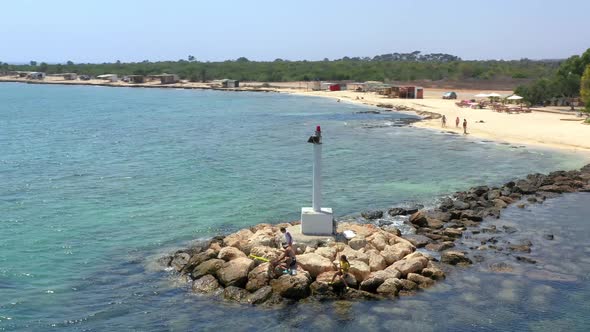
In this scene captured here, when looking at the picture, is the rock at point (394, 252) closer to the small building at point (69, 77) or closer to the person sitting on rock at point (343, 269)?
the person sitting on rock at point (343, 269)

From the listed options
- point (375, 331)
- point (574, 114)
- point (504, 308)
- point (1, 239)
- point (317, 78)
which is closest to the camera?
point (375, 331)

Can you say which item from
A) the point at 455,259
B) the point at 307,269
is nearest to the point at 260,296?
the point at 307,269

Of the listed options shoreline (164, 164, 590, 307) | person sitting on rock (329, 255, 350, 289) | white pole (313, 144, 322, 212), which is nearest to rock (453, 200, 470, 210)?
shoreline (164, 164, 590, 307)

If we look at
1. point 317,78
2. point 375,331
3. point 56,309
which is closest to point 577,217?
point 375,331

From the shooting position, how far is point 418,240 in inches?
834

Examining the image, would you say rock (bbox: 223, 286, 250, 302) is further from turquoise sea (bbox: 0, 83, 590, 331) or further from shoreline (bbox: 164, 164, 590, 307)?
turquoise sea (bbox: 0, 83, 590, 331)

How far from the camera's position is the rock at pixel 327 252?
17594 mm

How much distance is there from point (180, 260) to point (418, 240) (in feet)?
26.5

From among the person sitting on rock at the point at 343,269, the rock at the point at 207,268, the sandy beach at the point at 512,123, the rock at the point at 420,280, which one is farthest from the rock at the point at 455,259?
the sandy beach at the point at 512,123

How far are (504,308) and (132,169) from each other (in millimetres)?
26315

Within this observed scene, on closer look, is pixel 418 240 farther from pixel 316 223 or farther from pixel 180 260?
pixel 180 260

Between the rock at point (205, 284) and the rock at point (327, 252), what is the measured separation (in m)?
3.04

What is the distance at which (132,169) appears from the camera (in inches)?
1459

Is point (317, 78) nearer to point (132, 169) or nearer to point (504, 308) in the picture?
point (132, 169)
